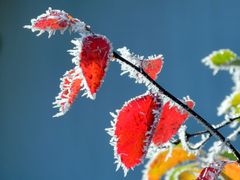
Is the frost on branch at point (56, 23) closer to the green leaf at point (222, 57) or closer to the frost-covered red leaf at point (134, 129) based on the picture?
the frost-covered red leaf at point (134, 129)

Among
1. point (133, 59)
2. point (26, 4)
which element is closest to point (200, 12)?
point (26, 4)

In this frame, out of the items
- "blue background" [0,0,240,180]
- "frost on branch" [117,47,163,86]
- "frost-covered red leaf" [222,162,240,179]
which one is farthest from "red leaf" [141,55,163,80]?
"blue background" [0,0,240,180]

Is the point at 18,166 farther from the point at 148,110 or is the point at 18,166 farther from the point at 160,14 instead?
the point at 148,110

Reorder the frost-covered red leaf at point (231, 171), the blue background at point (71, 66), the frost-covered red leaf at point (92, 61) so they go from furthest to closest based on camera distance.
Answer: the blue background at point (71, 66), the frost-covered red leaf at point (231, 171), the frost-covered red leaf at point (92, 61)

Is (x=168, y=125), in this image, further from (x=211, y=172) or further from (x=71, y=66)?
(x=71, y=66)

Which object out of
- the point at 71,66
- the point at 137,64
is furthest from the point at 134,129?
the point at 71,66

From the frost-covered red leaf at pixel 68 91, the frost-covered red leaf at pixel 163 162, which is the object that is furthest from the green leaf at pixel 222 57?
the frost-covered red leaf at pixel 68 91

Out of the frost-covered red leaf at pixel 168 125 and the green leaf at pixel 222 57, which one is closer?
the frost-covered red leaf at pixel 168 125
